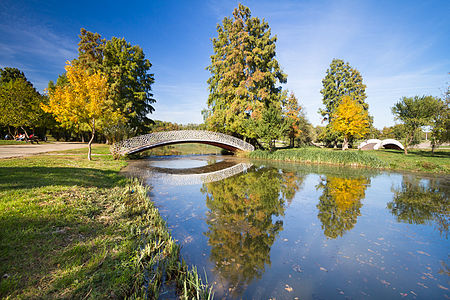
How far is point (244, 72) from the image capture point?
2673 centimetres

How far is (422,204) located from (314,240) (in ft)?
20.3

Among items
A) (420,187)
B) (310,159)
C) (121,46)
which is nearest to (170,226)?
(420,187)

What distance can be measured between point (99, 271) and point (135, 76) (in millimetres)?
30353

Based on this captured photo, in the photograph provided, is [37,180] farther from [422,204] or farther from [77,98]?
[422,204]

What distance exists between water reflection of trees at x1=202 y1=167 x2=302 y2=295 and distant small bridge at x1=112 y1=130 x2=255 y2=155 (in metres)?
12.6

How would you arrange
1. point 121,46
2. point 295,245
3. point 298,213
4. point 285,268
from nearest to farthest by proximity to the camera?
point 285,268, point 295,245, point 298,213, point 121,46

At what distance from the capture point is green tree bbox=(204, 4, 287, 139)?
81.7 feet

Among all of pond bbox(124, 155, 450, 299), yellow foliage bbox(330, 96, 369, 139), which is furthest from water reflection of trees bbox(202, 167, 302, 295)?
yellow foliage bbox(330, 96, 369, 139)

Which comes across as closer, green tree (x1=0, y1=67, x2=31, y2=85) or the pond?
the pond

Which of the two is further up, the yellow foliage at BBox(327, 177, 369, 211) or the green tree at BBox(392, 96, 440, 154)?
the green tree at BBox(392, 96, 440, 154)

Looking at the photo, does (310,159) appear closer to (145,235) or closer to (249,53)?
(249,53)

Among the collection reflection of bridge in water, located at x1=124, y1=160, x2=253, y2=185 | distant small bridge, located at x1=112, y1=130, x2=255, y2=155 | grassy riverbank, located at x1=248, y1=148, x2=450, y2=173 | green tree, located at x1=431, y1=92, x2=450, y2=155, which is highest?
green tree, located at x1=431, y1=92, x2=450, y2=155

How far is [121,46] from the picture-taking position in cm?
2741

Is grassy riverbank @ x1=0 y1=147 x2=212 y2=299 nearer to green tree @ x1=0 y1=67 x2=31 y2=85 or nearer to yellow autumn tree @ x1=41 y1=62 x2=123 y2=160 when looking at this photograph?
yellow autumn tree @ x1=41 y1=62 x2=123 y2=160
